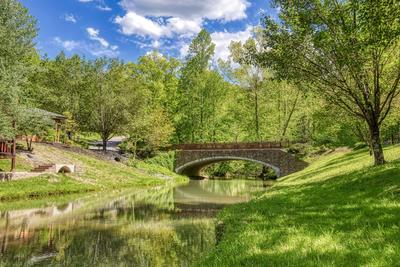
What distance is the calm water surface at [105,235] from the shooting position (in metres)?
11.1

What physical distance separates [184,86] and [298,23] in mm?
49285

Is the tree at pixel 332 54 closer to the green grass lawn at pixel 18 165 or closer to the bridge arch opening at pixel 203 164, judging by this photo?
the green grass lawn at pixel 18 165

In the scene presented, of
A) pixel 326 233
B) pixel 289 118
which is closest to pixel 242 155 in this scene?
pixel 289 118

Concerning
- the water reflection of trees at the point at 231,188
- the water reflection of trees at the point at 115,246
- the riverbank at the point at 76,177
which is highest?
the riverbank at the point at 76,177

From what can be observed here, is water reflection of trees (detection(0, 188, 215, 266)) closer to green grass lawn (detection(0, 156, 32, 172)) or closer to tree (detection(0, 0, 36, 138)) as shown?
tree (detection(0, 0, 36, 138))

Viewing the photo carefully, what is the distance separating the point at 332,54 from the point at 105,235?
14.7 metres

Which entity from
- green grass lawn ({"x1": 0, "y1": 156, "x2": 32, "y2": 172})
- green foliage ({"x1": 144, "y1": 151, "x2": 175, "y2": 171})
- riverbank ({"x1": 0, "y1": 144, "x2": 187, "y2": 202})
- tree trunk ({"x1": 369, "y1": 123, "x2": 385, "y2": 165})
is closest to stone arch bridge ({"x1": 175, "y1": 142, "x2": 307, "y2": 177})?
green foliage ({"x1": 144, "y1": 151, "x2": 175, "y2": 171})

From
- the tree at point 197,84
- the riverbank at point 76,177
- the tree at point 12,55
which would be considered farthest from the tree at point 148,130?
the tree at point 12,55

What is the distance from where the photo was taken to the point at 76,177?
3347cm

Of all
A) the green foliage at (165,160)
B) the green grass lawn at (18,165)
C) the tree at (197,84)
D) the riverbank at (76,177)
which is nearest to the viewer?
the riverbank at (76,177)

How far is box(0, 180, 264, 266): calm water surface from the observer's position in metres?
11.1

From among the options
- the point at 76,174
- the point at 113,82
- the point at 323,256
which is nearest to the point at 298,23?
the point at 323,256

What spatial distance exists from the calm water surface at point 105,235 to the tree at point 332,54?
973cm

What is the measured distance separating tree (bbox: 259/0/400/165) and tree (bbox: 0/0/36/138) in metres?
16.7
